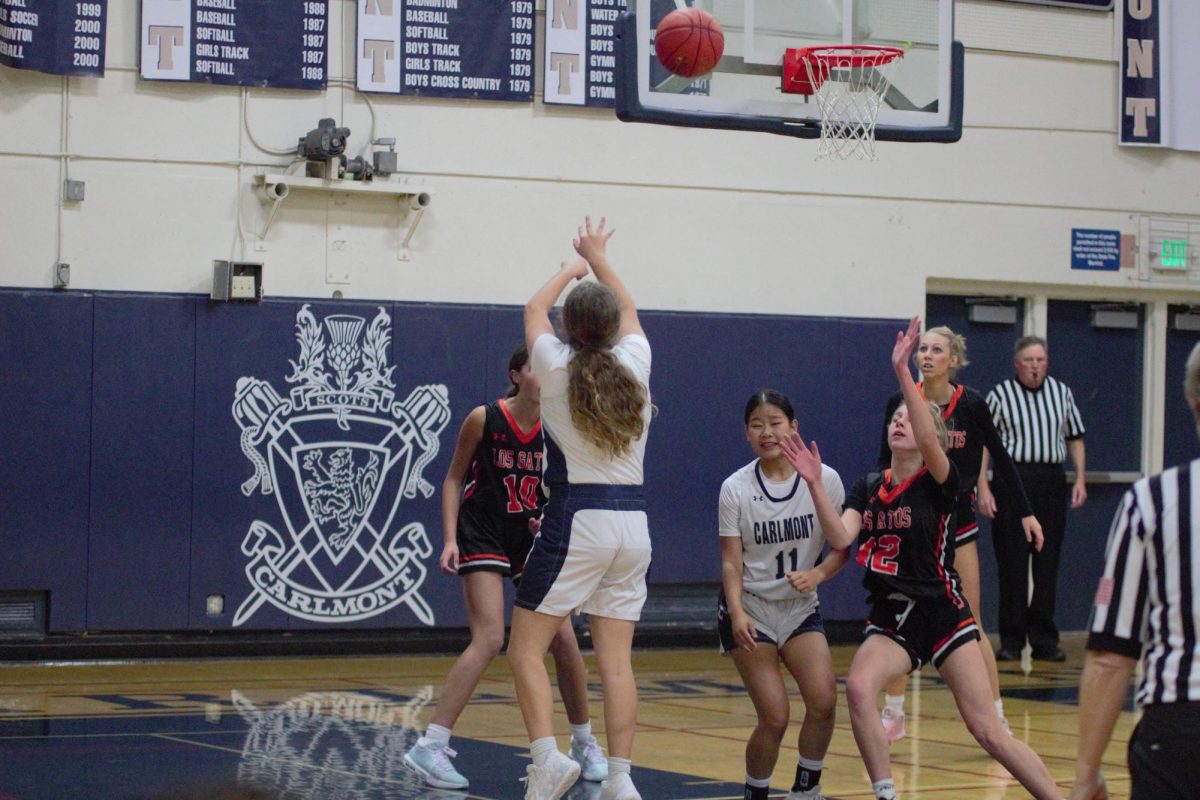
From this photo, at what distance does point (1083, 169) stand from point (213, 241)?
6.82 m

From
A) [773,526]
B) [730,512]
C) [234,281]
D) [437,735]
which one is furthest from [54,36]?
[773,526]

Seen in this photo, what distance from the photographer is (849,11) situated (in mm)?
9414

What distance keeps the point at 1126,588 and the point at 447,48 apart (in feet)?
29.9

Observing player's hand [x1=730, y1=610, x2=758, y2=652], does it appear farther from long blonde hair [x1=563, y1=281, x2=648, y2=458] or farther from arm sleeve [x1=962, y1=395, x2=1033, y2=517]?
arm sleeve [x1=962, y1=395, x2=1033, y2=517]

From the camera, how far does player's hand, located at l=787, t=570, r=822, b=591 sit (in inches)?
249

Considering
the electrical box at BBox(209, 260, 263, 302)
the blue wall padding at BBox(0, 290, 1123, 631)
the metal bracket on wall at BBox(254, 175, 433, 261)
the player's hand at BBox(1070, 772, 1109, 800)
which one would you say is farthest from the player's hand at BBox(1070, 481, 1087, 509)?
the player's hand at BBox(1070, 772, 1109, 800)

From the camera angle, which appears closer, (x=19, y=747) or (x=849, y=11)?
(x=19, y=747)

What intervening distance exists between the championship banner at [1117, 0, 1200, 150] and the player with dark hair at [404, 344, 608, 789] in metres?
7.99

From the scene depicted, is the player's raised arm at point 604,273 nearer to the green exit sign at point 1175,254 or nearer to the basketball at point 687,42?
the basketball at point 687,42

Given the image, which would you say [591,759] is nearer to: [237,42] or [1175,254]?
[237,42]

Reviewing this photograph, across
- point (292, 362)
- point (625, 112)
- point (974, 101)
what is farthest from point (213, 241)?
point (974, 101)

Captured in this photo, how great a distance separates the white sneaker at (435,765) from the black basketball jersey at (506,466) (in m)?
1.04

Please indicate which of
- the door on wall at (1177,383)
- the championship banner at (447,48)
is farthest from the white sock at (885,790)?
the door on wall at (1177,383)

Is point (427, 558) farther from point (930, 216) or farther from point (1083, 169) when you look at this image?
point (1083, 169)
